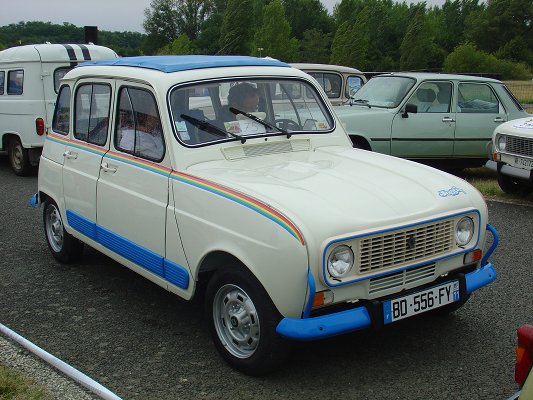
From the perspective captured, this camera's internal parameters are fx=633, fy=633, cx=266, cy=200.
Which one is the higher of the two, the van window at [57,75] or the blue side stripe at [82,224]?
the van window at [57,75]

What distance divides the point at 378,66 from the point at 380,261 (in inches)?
2971

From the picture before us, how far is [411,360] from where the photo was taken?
4.16 meters

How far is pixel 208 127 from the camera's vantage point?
4730 millimetres

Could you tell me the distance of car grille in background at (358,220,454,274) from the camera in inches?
144

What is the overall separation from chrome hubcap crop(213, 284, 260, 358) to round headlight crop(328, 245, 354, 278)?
0.56 meters

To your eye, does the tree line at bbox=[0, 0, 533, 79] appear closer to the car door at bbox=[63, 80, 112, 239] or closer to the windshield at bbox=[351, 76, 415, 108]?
the windshield at bbox=[351, 76, 415, 108]

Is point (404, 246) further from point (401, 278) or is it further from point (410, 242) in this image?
point (401, 278)

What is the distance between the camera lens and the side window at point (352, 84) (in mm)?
13430

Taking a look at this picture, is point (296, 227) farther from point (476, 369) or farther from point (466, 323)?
point (466, 323)

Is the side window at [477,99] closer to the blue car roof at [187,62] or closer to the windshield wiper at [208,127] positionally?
the blue car roof at [187,62]

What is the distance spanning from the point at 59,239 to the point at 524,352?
488 centimetres

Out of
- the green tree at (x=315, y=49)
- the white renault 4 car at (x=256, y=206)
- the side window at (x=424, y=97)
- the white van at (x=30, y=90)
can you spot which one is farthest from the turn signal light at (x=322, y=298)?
the green tree at (x=315, y=49)

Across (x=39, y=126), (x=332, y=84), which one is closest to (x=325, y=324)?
(x=39, y=126)

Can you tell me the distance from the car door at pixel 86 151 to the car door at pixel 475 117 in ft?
22.7
